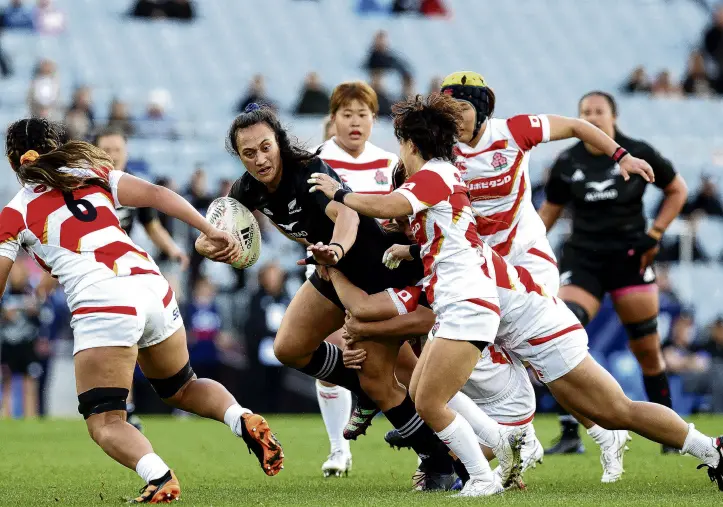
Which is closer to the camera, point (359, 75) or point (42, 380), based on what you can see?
point (42, 380)

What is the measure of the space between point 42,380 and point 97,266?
29.6 feet

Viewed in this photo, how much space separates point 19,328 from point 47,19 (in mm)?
7268

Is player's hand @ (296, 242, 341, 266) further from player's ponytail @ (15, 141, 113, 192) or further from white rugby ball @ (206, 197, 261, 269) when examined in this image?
player's ponytail @ (15, 141, 113, 192)

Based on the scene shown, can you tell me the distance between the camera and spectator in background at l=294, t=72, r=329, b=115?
17.5 m

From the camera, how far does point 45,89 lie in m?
16.3

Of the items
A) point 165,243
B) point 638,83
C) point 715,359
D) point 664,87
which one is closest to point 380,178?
point 165,243

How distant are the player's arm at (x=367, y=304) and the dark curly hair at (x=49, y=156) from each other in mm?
1436

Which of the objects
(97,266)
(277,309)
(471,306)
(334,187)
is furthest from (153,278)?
(277,309)

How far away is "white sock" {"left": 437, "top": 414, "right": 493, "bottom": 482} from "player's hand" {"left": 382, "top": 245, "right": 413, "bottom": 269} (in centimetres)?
91

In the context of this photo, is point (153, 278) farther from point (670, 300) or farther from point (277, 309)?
point (670, 300)

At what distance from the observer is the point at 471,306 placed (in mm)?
5777

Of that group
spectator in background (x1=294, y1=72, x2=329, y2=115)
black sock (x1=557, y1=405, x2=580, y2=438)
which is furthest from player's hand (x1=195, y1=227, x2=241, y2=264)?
spectator in background (x1=294, y1=72, x2=329, y2=115)

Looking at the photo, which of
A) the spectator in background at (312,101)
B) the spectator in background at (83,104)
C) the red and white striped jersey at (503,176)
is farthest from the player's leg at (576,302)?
the spectator in background at (312,101)

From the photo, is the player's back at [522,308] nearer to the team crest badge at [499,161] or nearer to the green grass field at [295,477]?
the green grass field at [295,477]
